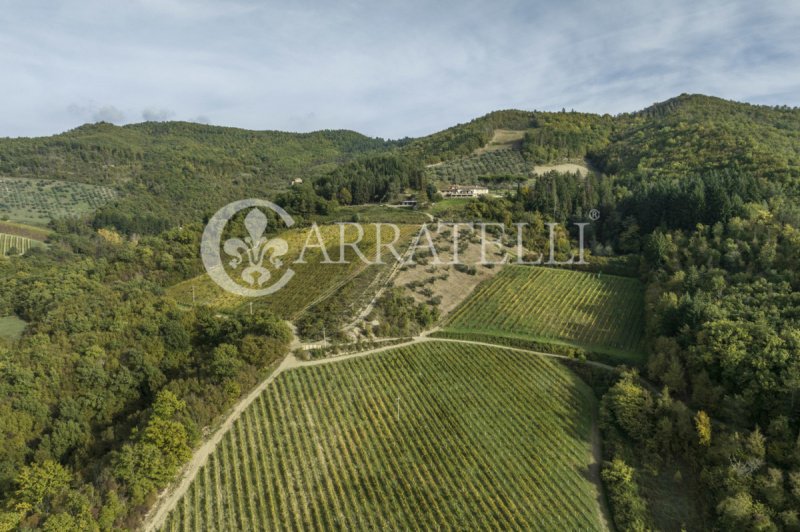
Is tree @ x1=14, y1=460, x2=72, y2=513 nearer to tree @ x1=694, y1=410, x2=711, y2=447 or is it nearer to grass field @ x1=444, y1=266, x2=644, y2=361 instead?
grass field @ x1=444, y1=266, x2=644, y2=361

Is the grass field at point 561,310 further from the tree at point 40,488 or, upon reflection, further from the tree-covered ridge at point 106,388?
the tree at point 40,488

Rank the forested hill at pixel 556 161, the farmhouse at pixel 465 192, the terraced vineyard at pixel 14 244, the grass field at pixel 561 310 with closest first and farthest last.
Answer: the grass field at pixel 561 310 → the forested hill at pixel 556 161 → the farmhouse at pixel 465 192 → the terraced vineyard at pixel 14 244

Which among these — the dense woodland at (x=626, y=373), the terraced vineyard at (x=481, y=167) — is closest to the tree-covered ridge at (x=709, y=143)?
the dense woodland at (x=626, y=373)

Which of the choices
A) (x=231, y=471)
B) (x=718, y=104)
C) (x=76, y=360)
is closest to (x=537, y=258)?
(x=231, y=471)

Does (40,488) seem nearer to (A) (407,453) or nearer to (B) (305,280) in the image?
(A) (407,453)

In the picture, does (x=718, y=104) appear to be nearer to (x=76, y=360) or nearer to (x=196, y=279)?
(x=196, y=279)

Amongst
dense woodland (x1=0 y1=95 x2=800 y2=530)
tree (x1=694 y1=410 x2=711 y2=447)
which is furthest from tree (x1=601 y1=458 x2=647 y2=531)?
tree (x1=694 y1=410 x2=711 y2=447)
